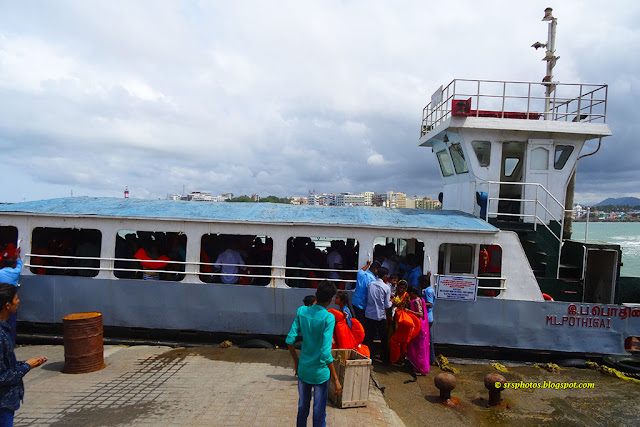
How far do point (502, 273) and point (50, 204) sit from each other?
9021 mm

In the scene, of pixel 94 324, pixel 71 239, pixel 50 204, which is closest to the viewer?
pixel 94 324

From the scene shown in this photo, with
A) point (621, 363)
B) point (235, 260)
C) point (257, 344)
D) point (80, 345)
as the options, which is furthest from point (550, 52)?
point (80, 345)

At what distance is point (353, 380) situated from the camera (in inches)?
207

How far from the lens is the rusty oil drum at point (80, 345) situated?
20.2 feet

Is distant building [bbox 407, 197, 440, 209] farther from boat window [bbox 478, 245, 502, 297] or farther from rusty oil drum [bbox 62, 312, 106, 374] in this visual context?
rusty oil drum [bbox 62, 312, 106, 374]

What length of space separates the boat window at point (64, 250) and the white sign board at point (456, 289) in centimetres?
671

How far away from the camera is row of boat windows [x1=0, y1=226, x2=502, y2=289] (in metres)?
7.82

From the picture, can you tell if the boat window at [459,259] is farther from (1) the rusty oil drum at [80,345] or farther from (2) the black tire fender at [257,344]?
(1) the rusty oil drum at [80,345]

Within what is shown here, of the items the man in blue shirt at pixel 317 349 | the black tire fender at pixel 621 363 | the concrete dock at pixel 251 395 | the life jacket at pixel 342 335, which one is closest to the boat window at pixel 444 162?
the concrete dock at pixel 251 395

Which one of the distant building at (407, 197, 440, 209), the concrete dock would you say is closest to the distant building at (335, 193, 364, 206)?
the distant building at (407, 197, 440, 209)

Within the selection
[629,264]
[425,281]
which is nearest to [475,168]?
[425,281]

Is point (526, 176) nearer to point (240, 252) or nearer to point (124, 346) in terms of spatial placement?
point (240, 252)

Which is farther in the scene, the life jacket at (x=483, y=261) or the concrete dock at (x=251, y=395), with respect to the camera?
the life jacket at (x=483, y=261)

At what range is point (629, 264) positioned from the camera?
161ft
